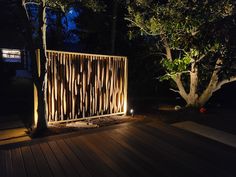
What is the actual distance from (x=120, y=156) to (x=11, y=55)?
14.9m

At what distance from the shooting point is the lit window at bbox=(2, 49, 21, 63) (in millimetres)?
14952

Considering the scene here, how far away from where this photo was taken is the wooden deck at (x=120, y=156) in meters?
2.95

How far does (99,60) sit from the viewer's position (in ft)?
18.4

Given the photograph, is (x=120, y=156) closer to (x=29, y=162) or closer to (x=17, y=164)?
(x=29, y=162)

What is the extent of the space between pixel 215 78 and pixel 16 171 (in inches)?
245

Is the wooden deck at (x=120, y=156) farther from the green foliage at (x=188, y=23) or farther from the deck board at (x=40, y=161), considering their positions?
the green foliage at (x=188, y=23)

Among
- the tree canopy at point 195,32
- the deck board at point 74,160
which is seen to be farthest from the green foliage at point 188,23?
the deck board at point 74,160

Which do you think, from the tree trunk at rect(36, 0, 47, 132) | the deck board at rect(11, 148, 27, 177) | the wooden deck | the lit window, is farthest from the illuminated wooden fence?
the lit window

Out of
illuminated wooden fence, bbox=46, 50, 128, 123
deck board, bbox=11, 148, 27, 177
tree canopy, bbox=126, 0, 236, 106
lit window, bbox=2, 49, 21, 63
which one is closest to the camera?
deck board, bbox=11, 148, 27, 177

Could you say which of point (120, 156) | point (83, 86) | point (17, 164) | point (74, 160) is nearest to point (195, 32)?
point (83, 86)

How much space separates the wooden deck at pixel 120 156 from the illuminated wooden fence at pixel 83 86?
0.98 meters

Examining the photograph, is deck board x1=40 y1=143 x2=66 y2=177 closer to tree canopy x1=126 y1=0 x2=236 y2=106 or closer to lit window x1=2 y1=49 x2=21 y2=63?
tree canopy x1=126 y1=0 x2=236 y2=106

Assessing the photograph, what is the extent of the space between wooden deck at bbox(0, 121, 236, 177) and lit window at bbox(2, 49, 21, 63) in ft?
43.5

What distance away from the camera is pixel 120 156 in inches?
135
